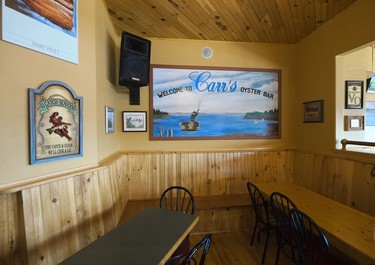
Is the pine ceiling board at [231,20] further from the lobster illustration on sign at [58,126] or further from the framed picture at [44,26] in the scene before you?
the lobster illustration on sign at [58,126]

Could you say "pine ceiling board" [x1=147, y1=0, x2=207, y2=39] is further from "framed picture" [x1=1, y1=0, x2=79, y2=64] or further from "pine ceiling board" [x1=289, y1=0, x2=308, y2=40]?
"pine ceiling board" [x1=289, y1=0, x2=308, y2=40]

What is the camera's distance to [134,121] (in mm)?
2947

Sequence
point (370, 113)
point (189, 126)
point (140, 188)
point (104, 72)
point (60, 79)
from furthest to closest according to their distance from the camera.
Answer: point (370, 113), point (189, 126), point (140, 188), point (104, 72), point (60, 79)

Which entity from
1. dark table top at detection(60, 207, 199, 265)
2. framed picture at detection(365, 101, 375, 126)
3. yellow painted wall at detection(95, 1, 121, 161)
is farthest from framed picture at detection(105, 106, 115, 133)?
framed picture at detection(365, 101, 375, 126)

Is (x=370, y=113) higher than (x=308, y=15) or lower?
lower

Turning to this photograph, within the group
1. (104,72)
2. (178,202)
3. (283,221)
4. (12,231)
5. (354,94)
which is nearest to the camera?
(12,231)

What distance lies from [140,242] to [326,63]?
9.96ft

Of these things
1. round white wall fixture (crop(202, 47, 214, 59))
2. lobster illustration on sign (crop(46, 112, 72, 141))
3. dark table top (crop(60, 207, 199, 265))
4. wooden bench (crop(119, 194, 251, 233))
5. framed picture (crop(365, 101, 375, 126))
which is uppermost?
round white wall fixture (crop(202, 47, 214, 59))

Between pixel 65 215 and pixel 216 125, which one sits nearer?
pixel 65 215

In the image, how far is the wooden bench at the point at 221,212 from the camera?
2766 millimetres

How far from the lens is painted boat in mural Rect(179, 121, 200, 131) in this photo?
10.0 feet

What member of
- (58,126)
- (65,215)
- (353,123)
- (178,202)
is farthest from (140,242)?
(353,123)

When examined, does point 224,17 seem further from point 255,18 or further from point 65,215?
point 65,215

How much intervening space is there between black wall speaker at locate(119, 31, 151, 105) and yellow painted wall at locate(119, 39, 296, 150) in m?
0.47
